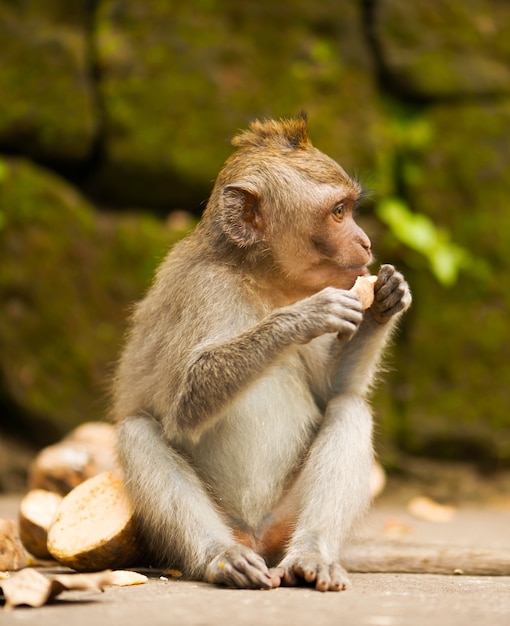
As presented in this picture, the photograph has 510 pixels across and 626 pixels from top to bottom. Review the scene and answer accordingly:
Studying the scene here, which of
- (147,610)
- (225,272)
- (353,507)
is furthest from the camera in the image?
(225,272)

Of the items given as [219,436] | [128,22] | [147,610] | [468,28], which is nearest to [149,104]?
[128,22]

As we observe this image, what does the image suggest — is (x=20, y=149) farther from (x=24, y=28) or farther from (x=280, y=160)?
(x=280, y=160)

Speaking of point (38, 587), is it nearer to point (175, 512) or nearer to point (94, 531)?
point (175, 512)

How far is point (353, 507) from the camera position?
211 inches

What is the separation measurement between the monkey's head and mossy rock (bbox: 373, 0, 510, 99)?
5390 mm

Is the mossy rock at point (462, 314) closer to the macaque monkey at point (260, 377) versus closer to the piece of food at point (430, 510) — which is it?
the piece of food at point (430, 510)

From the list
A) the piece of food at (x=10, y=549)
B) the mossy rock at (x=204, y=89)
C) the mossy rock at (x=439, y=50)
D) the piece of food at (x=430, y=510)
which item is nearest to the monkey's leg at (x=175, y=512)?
the piece of food at (x=10, y=549)

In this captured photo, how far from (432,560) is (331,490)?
105cm

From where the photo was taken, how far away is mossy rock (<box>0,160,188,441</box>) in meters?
10.3

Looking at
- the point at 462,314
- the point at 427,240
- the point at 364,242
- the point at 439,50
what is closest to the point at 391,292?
the point at 364,242

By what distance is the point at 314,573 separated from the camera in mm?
4793

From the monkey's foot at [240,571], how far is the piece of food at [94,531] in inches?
31.1

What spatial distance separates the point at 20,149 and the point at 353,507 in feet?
22.3

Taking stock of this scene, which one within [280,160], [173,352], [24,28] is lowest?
[173,352]
